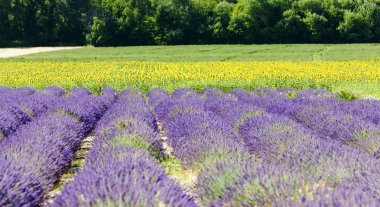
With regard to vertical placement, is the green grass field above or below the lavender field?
below

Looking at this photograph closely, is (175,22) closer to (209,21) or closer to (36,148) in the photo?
(209,21)

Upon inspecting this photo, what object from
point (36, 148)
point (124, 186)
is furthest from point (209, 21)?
point (124, 186)

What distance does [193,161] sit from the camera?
550 centimetres

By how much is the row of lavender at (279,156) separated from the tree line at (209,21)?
160ft

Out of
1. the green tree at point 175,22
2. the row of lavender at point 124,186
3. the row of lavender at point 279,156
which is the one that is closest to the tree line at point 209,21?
the green tree at point 175,22

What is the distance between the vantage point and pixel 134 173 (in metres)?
3.48

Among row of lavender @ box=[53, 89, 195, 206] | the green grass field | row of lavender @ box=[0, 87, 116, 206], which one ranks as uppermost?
row of lavender @ box=[53, 89, 195, 206]

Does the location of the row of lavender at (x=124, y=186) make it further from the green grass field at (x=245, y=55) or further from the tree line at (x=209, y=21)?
the tree line at (x=209, y=21)

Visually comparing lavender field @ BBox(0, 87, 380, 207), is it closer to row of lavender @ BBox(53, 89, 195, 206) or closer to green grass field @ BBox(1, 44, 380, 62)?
row of lavender @ BBox(53, 89, 195, 206)

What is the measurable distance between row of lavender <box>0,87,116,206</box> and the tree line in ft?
163

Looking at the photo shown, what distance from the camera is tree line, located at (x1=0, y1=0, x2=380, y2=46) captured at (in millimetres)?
55844

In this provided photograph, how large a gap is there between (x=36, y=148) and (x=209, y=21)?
5563cm

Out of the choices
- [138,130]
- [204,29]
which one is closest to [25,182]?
[138,130]

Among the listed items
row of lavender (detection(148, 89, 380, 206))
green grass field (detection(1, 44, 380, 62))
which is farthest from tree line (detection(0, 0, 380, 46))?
row of lavender (detection(148, 89, 380, 206))
